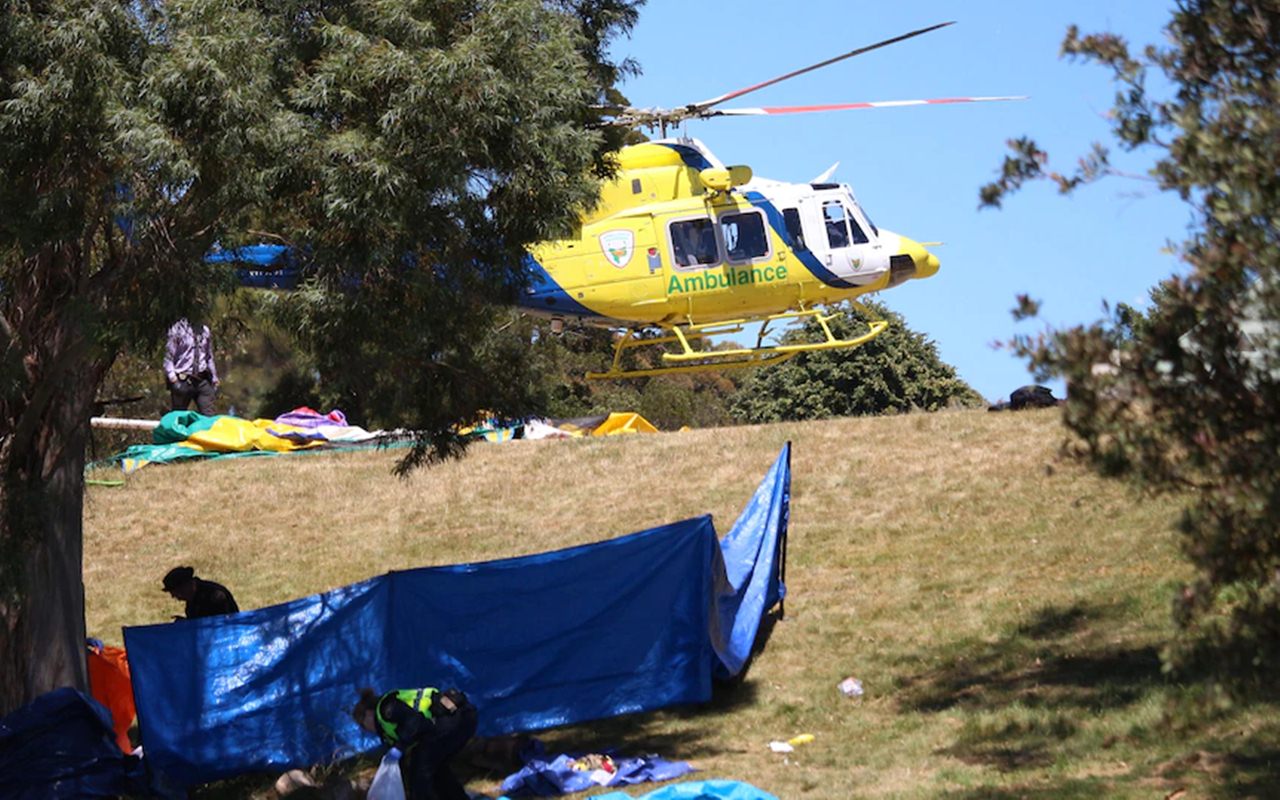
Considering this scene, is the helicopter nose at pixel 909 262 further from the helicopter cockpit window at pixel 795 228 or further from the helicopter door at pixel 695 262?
the helicopter door at pixel 695 262

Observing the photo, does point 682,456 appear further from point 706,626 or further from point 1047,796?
point 1047,796

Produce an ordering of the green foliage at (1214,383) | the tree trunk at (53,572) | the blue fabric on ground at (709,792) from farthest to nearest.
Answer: the tree trunk at (53,572) < the blue fabric on ground at (709,792) < the green foliage at (1214,383)

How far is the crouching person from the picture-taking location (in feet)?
29.8

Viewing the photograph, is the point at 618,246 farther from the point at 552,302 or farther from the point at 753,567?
the point at 753,567

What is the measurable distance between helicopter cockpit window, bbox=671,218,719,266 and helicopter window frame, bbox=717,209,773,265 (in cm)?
14

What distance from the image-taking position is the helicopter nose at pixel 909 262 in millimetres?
20641

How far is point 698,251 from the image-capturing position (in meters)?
19.7

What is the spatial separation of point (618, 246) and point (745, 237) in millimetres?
1649

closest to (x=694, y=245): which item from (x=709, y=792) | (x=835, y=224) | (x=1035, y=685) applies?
(x=835, y=224)

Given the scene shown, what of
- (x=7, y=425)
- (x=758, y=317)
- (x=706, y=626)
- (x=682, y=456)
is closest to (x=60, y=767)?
(x=7, y=425)

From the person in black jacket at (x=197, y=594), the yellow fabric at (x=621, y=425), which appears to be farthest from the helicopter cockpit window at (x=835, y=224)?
the person in black jacket at (x=197, y=594)

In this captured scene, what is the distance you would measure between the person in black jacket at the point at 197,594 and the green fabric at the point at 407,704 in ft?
8.50

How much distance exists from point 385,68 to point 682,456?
957 centimetres

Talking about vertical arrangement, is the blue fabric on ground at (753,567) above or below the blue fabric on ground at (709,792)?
above
